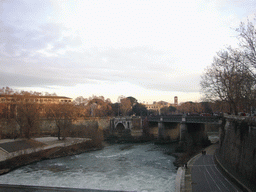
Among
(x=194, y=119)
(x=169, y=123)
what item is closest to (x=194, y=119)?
(x=194, y=119)

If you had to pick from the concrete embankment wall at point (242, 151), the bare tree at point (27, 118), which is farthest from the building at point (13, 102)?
the concrete embankment wall at point (242, 151)

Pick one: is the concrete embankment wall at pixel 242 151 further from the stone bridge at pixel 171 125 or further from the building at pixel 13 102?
the building at pixel 13 102

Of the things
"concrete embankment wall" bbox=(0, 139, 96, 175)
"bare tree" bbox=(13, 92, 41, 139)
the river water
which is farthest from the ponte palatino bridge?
"bare tree" bbox=(13, 92, 41, 139)

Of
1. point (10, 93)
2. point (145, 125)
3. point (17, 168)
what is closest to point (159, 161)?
point (17, 168)

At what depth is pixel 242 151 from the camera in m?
15.7

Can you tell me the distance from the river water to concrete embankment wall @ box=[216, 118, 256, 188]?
498 centimetres

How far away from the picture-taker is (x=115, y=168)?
2447 cm

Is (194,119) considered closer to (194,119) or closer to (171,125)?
(194,119)

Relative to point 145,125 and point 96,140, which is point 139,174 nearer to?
point 96,140

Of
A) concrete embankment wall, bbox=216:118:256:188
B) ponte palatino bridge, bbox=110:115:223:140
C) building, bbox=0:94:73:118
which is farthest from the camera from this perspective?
building, bbox=0:94:73:118

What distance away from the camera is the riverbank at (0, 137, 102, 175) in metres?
25.8

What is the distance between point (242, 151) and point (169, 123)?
3433 cm

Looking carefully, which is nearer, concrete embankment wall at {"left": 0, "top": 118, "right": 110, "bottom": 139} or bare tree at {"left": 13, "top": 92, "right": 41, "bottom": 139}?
bare tree at {"left": 13, "top": 92, "right": 41, "bottom": 139}

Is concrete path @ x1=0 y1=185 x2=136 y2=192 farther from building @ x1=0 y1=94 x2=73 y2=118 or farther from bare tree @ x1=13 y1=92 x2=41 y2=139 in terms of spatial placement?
building @ x1=0 y1=94 x2=73 y2=118
